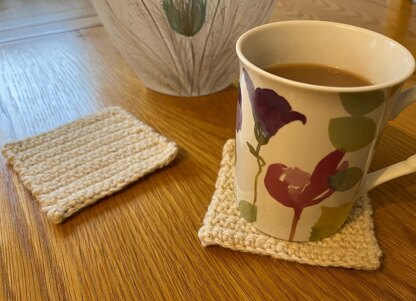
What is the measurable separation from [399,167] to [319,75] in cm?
10

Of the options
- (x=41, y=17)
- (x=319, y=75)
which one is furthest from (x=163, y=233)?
(x=41, y=17)

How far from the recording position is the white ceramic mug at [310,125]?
0.24 m

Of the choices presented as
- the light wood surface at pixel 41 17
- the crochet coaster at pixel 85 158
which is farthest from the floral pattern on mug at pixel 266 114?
the light wood surface at pixel 41 17

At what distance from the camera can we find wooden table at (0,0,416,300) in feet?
0.91

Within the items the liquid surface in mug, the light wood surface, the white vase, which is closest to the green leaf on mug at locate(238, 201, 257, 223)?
the liquid surface in mug

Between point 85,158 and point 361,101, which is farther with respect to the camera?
point 85,158

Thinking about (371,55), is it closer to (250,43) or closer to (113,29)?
(250,43)

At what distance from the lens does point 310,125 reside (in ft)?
0.82

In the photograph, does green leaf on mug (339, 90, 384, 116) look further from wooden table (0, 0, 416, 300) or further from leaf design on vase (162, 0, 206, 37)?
leaf design on vase (162, 0, 206, 37)

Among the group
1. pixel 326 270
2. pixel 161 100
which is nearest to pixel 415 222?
pixel 326 270

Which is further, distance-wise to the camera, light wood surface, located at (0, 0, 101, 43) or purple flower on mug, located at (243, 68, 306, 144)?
light wood surface, located at (0, 0, 101, 43)

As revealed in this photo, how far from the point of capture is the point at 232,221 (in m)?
0.32

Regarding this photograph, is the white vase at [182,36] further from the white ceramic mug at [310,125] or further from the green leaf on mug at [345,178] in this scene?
the green leaf on mug at [345,178]

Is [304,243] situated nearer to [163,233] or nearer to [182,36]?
[163,233]
